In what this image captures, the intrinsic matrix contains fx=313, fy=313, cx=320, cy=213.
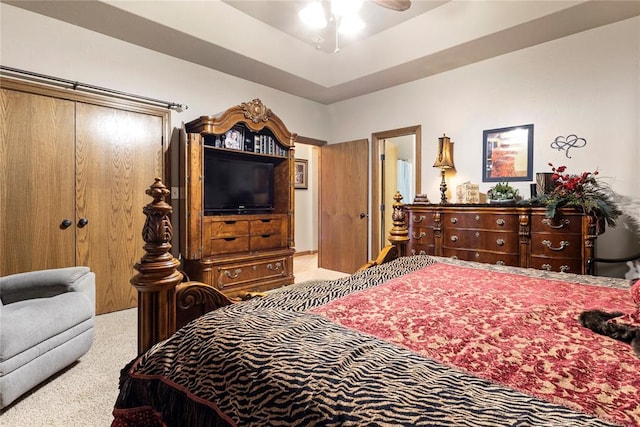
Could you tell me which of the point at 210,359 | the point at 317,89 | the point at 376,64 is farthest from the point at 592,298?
the point at 317,89

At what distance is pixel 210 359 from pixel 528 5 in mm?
3586

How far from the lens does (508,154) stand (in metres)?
3.36

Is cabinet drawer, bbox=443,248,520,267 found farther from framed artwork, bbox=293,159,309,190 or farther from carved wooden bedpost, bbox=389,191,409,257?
framed artwork, bbox=293,159,309,190

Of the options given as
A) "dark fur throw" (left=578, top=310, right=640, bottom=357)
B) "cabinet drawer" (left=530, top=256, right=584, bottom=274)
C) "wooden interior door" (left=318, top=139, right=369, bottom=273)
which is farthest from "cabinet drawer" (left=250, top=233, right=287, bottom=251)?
"dark fur throw" (left=578, top=310, right=640, bottom=357)

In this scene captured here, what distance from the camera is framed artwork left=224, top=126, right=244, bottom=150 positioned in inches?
136

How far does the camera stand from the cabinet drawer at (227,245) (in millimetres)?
3260

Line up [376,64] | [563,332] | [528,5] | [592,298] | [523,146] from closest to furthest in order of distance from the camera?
[563,332], [592,298], [528,5], [523,146], [376,64]

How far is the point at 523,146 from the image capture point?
3.27 m

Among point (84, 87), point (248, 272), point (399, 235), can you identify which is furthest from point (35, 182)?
point (399, 235)

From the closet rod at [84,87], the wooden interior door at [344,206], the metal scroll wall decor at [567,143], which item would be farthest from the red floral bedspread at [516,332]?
the wooden interior door at [344,206]

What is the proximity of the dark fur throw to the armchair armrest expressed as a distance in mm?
2641

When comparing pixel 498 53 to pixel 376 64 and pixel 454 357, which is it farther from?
pixel 454 357

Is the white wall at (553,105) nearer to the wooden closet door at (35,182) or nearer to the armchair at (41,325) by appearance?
the armchair at (41,325)

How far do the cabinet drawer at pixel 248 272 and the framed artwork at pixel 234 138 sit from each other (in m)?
1.31
